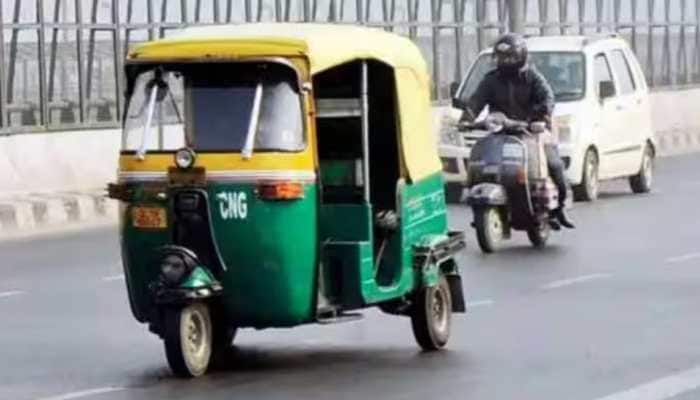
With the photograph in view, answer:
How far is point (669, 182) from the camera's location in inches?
1206

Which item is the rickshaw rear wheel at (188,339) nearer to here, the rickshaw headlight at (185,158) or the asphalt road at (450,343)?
the asphalt road at (450,343)

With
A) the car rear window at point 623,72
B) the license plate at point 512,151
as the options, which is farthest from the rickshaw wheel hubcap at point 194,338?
the car rear window at point 623,72

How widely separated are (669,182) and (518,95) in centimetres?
1036

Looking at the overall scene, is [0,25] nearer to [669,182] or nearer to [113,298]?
[669,182]

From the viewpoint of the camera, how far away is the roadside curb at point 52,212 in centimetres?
2448

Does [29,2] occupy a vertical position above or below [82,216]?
above

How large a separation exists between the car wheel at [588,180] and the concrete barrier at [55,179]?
1838 mm

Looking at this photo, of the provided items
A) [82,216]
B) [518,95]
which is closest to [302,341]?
[518,95]

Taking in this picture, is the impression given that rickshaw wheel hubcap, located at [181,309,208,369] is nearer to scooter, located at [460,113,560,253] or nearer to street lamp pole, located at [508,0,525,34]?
scooter, located at [460,113,560,253]

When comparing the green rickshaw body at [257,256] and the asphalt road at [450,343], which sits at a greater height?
the green rickshaw body at [257,256]

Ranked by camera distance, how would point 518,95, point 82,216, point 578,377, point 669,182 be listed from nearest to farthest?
1. point 578,377
2. point 518,95
3. point 82,216
4. point 669,182

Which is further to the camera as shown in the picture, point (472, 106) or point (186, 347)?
point (472, 106)

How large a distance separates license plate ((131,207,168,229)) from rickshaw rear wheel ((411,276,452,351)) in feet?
5.51

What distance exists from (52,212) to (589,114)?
5.99 m
